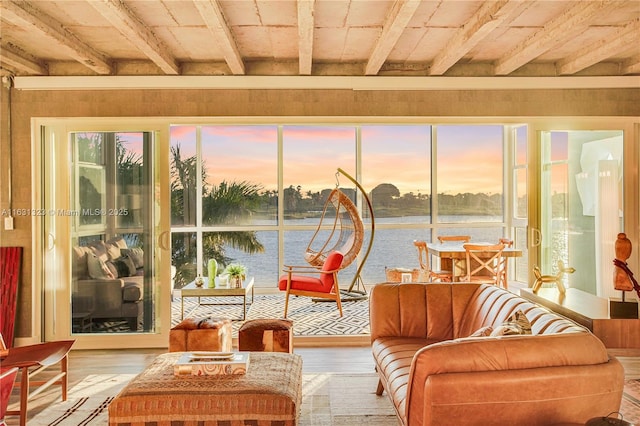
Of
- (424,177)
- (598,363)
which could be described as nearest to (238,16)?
(598,363)

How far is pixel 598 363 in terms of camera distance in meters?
1.93

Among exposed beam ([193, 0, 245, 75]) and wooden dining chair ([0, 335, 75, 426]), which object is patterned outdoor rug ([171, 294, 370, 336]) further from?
exposed beam ([193, 0, 245, 75])

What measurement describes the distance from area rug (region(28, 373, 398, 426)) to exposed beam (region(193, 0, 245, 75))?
2668 mm

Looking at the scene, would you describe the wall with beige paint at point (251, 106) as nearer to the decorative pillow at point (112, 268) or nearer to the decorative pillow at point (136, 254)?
the decorative pillow at point (112, 268)

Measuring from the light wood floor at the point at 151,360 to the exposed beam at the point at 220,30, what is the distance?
8.86 feet

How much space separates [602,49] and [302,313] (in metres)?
4.30

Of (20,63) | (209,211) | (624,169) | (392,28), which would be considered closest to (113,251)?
(20,63)

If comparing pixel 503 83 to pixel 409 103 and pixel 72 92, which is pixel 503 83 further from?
pixel 72 92

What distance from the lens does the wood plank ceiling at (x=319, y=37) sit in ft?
10.6

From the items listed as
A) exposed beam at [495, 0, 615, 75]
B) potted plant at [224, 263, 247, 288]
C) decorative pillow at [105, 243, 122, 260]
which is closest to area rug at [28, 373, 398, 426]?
decorative pillow at [105, 243, 122, 260]

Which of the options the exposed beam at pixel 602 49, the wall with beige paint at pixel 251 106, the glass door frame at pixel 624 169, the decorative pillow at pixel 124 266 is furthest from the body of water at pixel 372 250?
the exposed beam at pixel 602 49

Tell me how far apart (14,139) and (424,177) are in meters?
6.87

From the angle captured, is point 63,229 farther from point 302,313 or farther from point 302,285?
point 302,313

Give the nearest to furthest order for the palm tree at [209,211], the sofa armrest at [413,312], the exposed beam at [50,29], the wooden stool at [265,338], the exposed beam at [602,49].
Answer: the exposed beam at [50,29] → the sofa armrest at [413,312] → the wooden stool at [265,338] → the exposed beam at [602,49] → the palm tree at [209,211]
